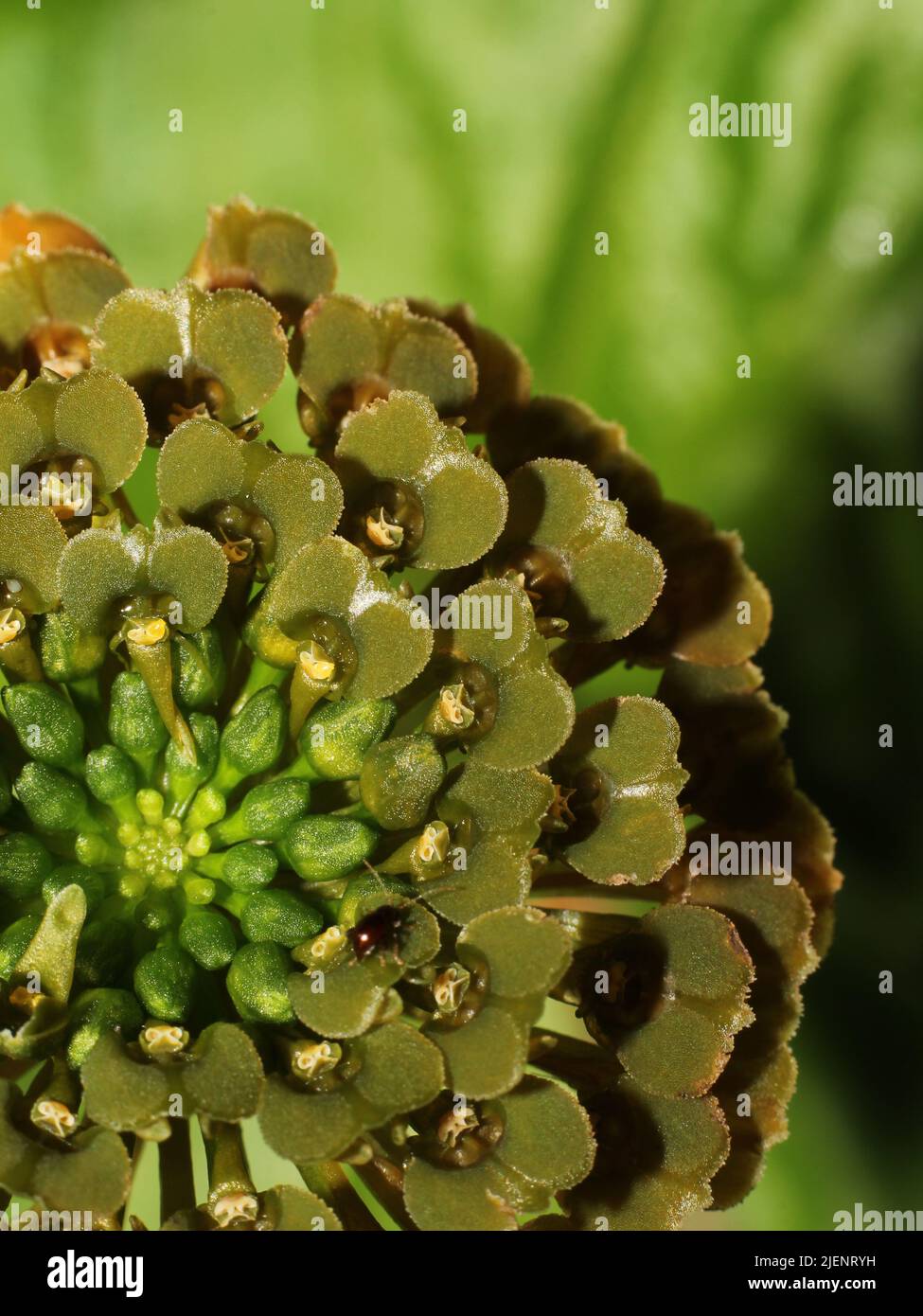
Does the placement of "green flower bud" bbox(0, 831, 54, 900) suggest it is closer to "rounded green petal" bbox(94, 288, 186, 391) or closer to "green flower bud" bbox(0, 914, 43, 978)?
"green flower bud" bbox(0, 914, 43, 978)

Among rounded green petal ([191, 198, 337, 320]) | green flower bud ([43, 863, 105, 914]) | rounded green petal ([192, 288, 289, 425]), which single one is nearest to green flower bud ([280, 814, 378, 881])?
green flower bud ([43, 863, 105, 914])

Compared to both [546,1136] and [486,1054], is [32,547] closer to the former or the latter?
[486,1054]

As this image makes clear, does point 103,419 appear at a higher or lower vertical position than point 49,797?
higher

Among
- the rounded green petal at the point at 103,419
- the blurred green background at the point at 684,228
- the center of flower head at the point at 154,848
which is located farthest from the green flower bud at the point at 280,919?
the blurred green background at the point at 684,228

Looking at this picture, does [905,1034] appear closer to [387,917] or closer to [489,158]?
[387,917]

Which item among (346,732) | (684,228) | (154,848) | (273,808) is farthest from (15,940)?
(684,228)

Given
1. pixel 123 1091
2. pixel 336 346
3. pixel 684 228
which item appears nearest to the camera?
pixel 123 1091

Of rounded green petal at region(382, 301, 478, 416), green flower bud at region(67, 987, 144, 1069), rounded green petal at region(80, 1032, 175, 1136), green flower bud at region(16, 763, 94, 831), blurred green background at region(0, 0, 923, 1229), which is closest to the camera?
rounded green petal at region(80, 1032, 175, 1136)
